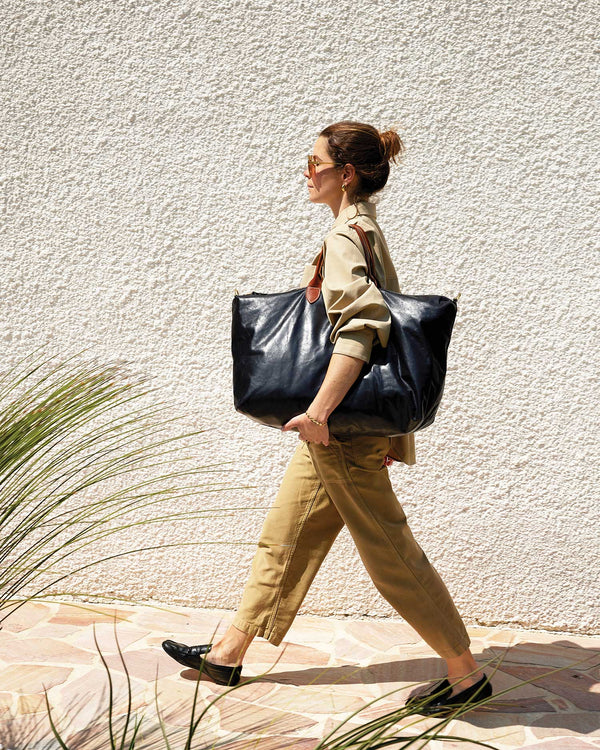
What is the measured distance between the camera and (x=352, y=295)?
2031 mm

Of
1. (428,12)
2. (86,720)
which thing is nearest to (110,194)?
(428,12)

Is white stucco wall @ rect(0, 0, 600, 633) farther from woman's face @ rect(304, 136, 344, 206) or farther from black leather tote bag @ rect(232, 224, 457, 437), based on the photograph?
black leather tote bag @ rect(232, 224, 457, 437)

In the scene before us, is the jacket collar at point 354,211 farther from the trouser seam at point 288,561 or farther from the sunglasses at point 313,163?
the trouser seam at point 288,561

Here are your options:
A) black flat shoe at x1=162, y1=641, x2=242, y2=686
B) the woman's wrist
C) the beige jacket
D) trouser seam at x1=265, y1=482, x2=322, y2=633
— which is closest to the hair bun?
the beige jacket

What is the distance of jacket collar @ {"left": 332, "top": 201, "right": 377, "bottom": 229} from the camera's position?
7.27ft

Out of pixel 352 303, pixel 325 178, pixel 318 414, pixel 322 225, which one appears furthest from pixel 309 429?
pixel 322 225

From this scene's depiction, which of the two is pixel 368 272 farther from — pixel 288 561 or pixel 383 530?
pixel 288 561

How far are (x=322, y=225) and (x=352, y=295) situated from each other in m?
1.21

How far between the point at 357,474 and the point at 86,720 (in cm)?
103

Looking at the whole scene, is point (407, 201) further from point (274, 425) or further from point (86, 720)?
point (86, 720)

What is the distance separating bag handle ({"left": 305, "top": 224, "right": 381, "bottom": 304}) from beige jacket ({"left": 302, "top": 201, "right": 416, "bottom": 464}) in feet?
0.06

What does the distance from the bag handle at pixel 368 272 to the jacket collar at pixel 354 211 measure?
0.22ft

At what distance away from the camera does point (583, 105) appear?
3.01 metres

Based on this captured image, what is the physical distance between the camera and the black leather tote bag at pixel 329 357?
79.2 inches
